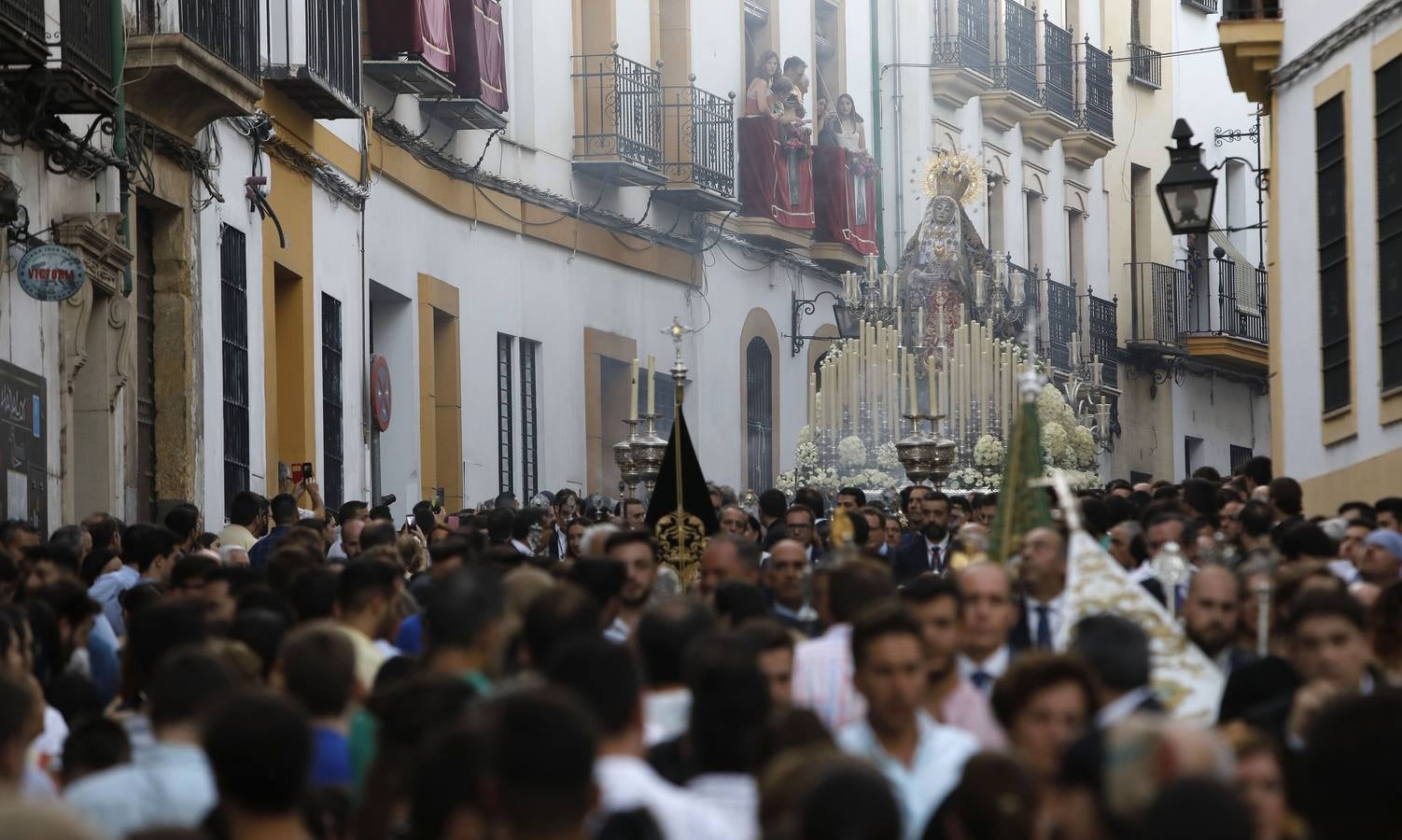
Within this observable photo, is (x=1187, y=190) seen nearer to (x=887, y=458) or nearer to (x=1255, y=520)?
(x=1255, y=520)

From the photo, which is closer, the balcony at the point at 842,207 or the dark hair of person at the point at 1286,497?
the dark hair of person at the point at 1286,497

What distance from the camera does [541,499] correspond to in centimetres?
2256

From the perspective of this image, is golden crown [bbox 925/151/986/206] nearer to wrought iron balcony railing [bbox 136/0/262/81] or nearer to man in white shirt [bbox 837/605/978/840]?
wrought iron balcony railing [bbox 136/0/262/81]

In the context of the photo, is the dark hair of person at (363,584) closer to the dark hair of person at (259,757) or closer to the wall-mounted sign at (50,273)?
the dark hair of person at (259,757)

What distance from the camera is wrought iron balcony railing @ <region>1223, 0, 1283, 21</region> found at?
18812 mm

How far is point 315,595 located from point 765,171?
21816 millimetres

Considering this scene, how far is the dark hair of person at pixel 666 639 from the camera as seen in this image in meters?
6.93

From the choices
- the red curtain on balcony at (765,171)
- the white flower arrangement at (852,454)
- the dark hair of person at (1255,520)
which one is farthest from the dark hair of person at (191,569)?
the red curtain on balcony at (765,171)

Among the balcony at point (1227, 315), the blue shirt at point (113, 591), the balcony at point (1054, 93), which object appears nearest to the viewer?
the blue shirt at point (113, 591)

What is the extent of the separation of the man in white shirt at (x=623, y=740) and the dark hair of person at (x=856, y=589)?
219 centimetres

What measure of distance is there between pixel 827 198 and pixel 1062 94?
24.2 ft

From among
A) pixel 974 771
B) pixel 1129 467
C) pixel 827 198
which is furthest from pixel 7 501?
pixel 1129 467

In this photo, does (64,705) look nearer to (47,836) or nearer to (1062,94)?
(47,836)

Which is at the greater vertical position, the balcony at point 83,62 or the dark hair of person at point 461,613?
the balcony at point 83,62
